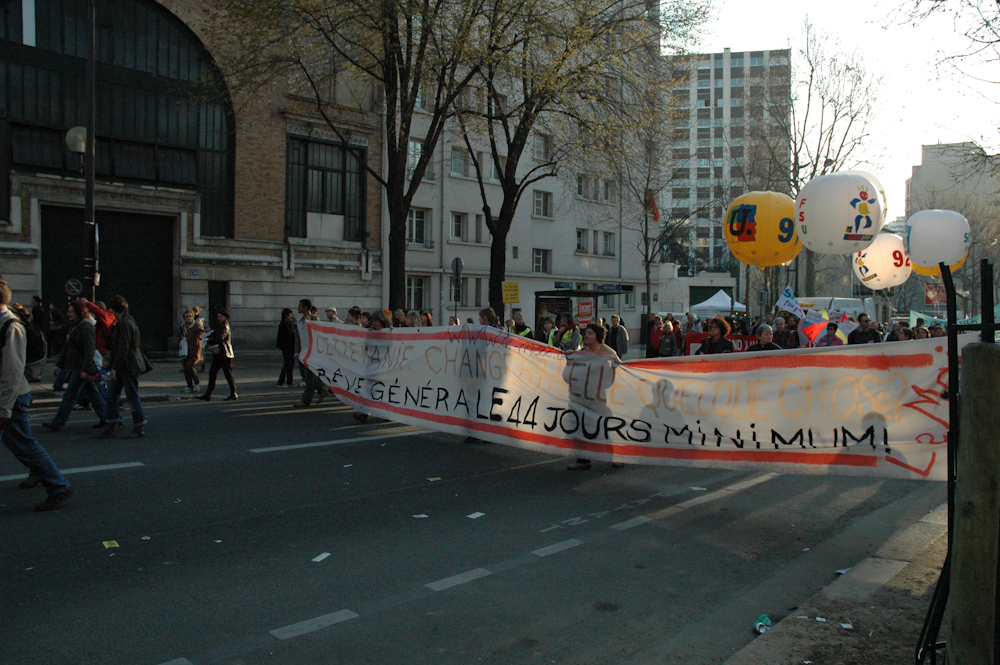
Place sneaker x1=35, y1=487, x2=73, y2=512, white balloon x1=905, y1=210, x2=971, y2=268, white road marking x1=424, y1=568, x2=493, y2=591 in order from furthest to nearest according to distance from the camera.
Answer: white balloon x1=905, y1=210, x2=971, y2=268, sneaker x1=35, y1=487, x2=73, y2=512, white road marking x1=424, y1=568, x2=493, y2=591

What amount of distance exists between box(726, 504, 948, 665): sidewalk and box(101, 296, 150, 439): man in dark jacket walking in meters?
8.57

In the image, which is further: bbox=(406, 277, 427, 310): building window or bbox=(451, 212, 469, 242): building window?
bbox=(451, 212, 469, 242): building window

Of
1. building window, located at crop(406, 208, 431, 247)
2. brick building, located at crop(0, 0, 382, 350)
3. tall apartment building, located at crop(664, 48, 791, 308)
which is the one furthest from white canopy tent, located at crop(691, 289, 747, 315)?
brick building, located at crop(0, 0, 382, 350)

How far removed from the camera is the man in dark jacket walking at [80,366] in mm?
9656

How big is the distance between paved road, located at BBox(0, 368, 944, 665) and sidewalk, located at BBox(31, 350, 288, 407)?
6.13 metres

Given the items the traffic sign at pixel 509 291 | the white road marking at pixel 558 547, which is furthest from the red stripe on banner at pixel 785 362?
the traffic sign at pixel 509 291

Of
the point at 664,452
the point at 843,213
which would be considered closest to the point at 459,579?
the point at 664,452

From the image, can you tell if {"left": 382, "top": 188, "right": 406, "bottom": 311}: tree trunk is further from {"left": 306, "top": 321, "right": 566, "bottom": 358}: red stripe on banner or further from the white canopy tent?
the white canopy tent

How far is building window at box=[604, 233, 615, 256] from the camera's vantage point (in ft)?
145

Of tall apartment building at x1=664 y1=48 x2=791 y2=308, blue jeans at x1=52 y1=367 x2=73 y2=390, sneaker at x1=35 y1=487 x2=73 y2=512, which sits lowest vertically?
sneaker at x1=35 y1=487 x2=73 y2=512

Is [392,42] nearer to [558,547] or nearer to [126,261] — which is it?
[126,261]

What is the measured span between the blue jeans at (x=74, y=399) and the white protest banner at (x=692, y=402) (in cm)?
379

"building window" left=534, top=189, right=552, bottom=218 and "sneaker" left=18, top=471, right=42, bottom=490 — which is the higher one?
"building window" left=534, top=189, right=552, bottom=218

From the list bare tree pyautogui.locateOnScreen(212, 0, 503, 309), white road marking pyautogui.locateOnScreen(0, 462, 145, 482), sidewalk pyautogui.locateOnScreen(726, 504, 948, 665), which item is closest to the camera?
sidewalk pyautogui.locateOnScreen(726, 504, 948, 665)
